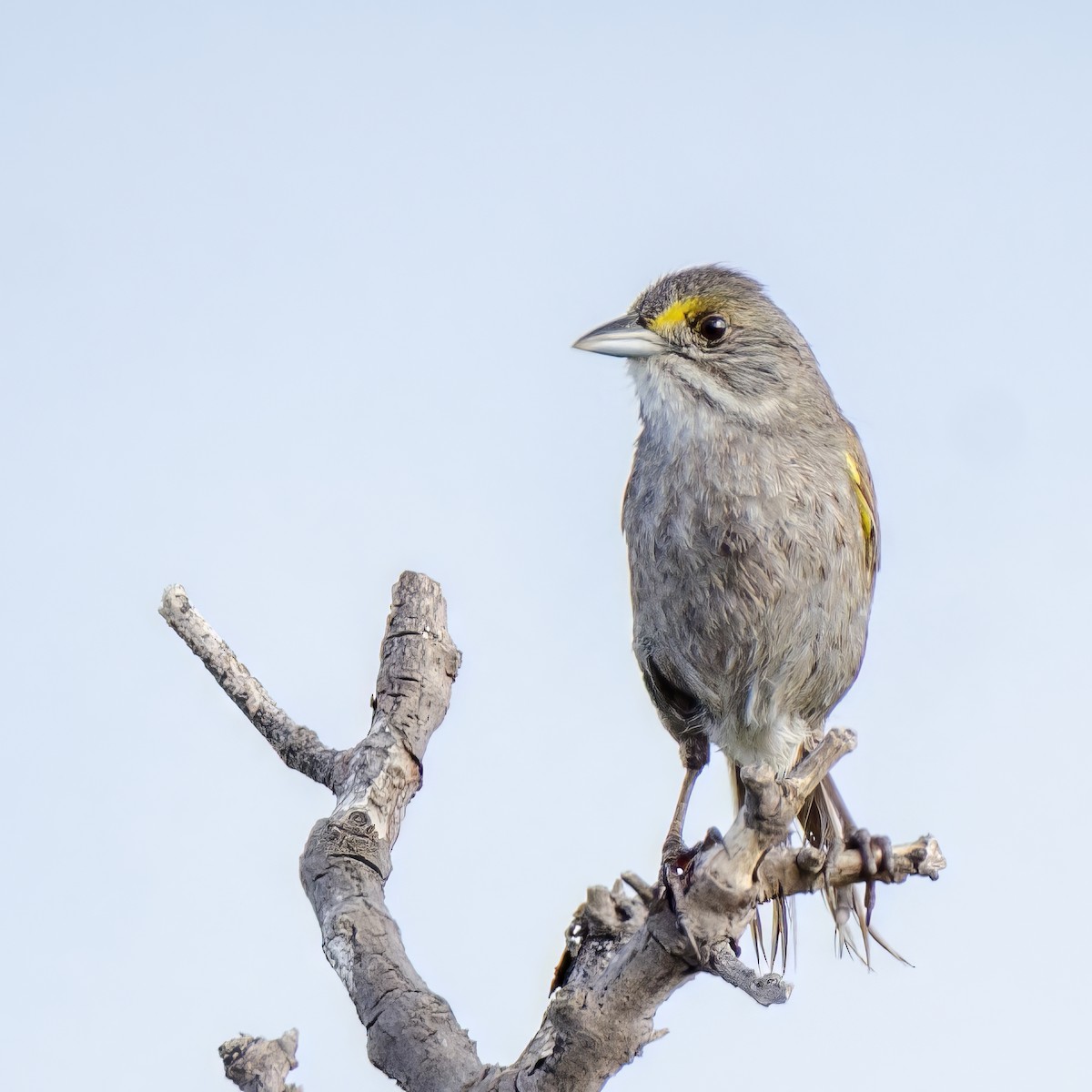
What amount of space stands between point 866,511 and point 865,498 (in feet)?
0.21

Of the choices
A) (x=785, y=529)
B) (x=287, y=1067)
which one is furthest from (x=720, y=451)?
(x=287, y=1067)

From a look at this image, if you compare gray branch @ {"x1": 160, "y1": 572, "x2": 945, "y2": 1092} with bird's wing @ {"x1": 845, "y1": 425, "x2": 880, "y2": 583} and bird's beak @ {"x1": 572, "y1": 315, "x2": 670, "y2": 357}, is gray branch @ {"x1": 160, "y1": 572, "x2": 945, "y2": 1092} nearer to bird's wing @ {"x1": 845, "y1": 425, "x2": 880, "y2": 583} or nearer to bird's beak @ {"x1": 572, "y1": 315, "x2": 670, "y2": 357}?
bird's beak @ {"x1": 572, "y1": 315, "x2": 670, "y2": 357}

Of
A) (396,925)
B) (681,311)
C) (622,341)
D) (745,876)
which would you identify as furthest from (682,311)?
(396,925)

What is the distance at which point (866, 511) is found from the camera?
19.3 ft

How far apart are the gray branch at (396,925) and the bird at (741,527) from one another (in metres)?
0.80

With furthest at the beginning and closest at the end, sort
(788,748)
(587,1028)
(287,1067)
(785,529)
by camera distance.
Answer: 1. (788,748)
2. (785,529)
3. (287,1067)
4. (587,1028)

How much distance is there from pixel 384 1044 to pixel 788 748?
87.3 inches

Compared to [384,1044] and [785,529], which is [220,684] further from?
[785,529]

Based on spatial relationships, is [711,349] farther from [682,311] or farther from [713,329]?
[682,311]

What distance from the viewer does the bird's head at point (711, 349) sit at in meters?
5.70

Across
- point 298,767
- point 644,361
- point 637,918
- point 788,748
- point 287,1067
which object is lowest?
point 287,1067

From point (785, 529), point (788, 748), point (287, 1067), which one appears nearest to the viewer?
point (287, 1067)

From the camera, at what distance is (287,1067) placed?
14.9ft

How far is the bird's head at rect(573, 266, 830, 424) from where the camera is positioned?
5703 mm
